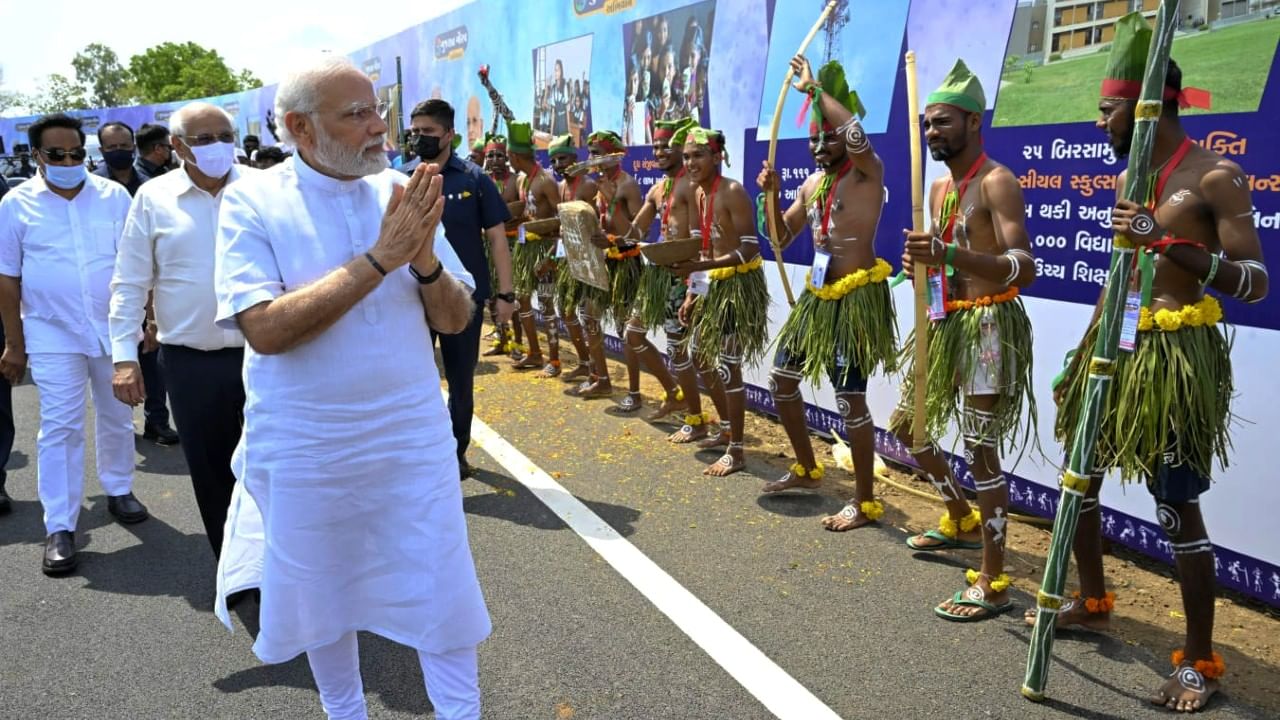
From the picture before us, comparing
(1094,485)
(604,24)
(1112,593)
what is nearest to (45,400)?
(1094,485)

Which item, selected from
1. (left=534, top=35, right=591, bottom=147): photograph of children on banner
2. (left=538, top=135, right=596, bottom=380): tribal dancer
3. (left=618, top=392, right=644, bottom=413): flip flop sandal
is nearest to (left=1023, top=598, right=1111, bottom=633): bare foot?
(left=618, top=392, right=644, bottom=413): flip flop sandal

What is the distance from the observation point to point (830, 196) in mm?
4941

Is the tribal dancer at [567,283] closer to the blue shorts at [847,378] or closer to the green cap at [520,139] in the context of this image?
the green cap at [520,139]

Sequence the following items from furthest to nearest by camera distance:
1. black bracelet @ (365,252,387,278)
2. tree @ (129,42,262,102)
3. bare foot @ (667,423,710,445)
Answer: tree @ (129,42,262,102)
bare foot @ (667,423,710,445)
black bracelet @ (365,252,387,278)

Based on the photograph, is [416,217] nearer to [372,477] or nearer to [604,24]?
[372,477]

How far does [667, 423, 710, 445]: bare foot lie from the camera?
22.4 ft

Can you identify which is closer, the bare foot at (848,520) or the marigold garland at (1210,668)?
the marigold garland at (1210,668)

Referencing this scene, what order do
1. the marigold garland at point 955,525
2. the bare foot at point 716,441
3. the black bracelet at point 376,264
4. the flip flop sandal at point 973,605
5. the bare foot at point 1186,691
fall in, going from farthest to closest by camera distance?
the bare foot at point 716,441, the marigold garland at point 955,525, the flip flop sandal at point 973,605, the bare foot at point 1186,691, the black bracelet at point 376,264

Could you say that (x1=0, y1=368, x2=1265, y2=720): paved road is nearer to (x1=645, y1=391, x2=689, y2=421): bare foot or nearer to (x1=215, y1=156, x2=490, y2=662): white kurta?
(x1=215, y1=156, x2=490, y2=662): white kurta

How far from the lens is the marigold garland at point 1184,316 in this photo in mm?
3256

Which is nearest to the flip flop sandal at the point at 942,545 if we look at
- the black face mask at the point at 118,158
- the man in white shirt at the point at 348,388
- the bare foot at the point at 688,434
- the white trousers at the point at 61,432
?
the bare foot at the point at 688,434

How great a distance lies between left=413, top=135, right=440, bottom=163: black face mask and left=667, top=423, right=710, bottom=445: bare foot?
2.65 metres

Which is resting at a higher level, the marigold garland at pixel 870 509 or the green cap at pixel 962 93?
the green cap at pixel 962 93

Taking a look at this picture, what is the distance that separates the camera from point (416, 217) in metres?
2.28
